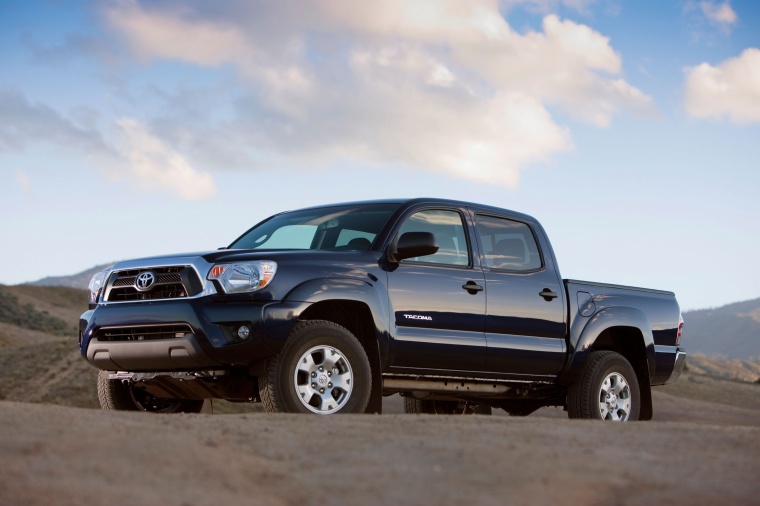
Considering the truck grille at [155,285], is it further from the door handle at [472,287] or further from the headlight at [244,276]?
the door handle at [472,287]

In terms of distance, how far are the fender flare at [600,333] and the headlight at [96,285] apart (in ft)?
13.2

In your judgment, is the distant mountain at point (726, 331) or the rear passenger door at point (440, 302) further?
the distant mountain at point (726, 331)

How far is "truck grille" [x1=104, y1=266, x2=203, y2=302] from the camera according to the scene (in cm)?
788

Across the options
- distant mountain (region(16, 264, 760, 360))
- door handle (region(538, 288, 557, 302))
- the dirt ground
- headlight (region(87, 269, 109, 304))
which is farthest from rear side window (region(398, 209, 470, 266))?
distant mountain (region(16, 264, 760, 360))

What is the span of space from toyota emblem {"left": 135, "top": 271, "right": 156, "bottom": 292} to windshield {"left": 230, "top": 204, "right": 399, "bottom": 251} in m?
1.10

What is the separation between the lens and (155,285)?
809 centimetres

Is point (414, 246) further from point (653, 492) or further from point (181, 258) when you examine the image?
point (653, 492)

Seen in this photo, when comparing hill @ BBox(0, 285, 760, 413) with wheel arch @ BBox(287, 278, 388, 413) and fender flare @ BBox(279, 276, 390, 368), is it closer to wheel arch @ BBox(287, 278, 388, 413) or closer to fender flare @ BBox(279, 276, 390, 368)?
wheel arch @ BBox(287, 278, 388, 413)

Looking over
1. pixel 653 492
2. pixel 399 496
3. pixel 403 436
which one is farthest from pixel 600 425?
pixel 399 496

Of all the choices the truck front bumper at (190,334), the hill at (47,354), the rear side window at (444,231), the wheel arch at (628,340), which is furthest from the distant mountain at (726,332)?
the truck front bumper at (190,334)

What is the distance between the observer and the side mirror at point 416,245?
27.1 ft

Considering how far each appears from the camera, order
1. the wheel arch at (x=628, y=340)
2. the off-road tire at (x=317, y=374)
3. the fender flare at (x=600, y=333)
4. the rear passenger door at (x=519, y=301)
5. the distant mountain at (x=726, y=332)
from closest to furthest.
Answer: the off-road tire at (x=317, y=374) → the rear passenger door at (x=519, y=301) → the fender flare at (x=600, y=333) → the wheel arch at (x=628, y=340) → the distant mountain at (x=726, y=332)

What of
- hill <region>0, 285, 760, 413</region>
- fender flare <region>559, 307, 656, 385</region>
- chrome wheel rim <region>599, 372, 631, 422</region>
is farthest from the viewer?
hill <region>0, 285, 760, 413</region>

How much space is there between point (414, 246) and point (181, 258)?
1.70m
